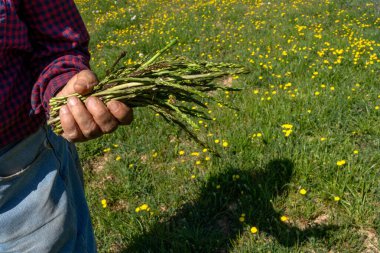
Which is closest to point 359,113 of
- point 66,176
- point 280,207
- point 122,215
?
point 280,207

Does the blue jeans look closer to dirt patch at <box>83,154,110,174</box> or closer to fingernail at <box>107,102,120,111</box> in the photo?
fingernail at <box>107,102,120,111</box>

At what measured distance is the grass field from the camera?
109 inches

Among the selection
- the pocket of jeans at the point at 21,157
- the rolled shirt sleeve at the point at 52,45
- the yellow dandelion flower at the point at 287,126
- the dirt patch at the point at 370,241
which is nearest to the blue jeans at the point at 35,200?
the pocket of jeans at the point at 21,157

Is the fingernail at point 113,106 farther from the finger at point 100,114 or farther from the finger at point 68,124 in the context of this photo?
the finger at point 68,124

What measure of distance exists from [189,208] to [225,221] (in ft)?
1.05

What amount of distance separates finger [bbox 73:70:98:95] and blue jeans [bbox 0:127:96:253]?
48 cm

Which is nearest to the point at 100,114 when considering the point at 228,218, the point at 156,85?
the point at 156,85

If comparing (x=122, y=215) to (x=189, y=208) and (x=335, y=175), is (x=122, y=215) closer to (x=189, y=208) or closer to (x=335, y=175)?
(x=189, y=208)

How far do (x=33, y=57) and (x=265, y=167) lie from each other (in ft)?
7.05

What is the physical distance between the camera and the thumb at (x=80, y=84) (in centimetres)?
152

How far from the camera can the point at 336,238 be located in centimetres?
260

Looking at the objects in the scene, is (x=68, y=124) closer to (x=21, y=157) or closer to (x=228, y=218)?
(x=21, y=157)

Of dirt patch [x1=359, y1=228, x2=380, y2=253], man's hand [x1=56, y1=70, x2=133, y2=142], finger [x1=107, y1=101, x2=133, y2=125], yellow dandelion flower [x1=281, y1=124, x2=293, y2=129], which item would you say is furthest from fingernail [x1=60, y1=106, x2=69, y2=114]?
yellow dandelion flower [x1=281, y1=124, x2=293, y2=129]

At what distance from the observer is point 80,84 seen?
1515 millimetres
